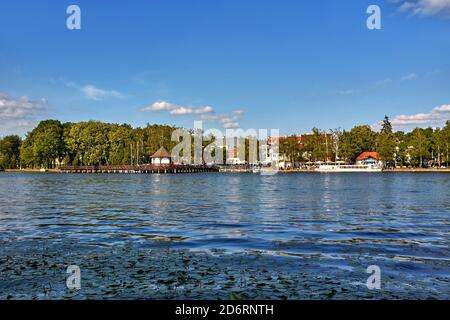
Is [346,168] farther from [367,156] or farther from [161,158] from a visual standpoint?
[161,158]

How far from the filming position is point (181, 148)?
181m

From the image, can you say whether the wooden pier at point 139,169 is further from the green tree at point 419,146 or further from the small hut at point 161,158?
the green tree at point 419,146

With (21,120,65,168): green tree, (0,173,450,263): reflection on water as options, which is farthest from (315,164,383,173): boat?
(0,173,450,263): reflection on water

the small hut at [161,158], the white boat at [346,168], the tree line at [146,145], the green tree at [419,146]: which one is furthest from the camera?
the tree line at [146,145]

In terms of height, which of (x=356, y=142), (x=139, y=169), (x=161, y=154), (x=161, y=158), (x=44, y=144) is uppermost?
(x=44, y=144)

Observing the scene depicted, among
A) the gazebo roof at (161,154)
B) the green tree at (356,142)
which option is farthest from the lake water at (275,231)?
the green tree at (356,142)

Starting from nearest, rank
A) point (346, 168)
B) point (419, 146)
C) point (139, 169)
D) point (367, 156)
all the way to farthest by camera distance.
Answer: point (419, 146), point (139, 169), point (346, 168), point (367, 156)

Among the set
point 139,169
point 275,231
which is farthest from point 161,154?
point 275,231

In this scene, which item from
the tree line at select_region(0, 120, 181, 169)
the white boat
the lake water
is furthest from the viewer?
the tree line at select_region(0, 120, 181, 169)

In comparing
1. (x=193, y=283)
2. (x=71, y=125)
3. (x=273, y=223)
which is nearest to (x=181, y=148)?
(x=71, y=125)

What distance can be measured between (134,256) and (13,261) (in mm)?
3611

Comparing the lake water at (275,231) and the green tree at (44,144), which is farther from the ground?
the green tree at (44,144)

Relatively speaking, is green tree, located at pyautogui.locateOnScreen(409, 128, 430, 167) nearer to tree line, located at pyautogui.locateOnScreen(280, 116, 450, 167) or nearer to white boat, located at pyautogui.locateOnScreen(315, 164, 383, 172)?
tree line, located at pyautogui.locateOnScreen(280, 116, 450, 167)
